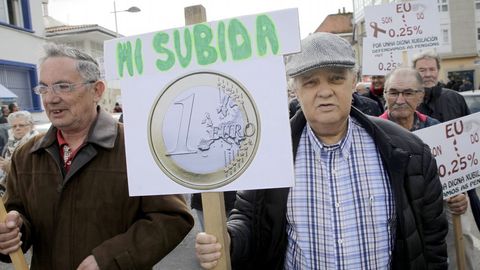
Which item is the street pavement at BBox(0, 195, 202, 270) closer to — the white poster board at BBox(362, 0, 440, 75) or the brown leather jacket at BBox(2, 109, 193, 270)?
the brown leather jacket at BBox(2, 109, 193, 270)

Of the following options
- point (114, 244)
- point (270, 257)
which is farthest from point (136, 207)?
point (270, 257)

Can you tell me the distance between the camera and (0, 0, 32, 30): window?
14531 millimetres

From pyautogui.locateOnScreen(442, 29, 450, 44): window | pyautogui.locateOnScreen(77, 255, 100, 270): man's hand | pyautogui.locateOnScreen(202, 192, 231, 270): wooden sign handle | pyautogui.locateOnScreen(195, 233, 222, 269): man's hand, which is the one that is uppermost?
pyautogui.locateOnScreen(442, 29, 450, 44): window

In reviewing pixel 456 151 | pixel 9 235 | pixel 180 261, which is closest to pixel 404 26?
pixel 456 151

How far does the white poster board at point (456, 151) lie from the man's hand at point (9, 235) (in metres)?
2.11

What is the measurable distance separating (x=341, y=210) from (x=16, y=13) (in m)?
16.3

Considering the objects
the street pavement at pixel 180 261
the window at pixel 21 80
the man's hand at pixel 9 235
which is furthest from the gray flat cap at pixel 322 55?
the window at pixel 21 80

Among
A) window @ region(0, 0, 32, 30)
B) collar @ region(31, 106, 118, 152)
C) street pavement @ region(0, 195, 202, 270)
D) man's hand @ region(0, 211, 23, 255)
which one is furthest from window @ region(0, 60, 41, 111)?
man's hand @ region(0, 211, 23, 255)

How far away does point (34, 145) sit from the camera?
216cm

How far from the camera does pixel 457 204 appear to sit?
261 centimetres

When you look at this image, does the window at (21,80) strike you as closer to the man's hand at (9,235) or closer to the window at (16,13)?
the window at (16,13)

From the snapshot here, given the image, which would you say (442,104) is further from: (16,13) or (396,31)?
(16,13)

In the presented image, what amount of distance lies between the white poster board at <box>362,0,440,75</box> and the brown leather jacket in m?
3.66

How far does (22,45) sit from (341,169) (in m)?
15.5
